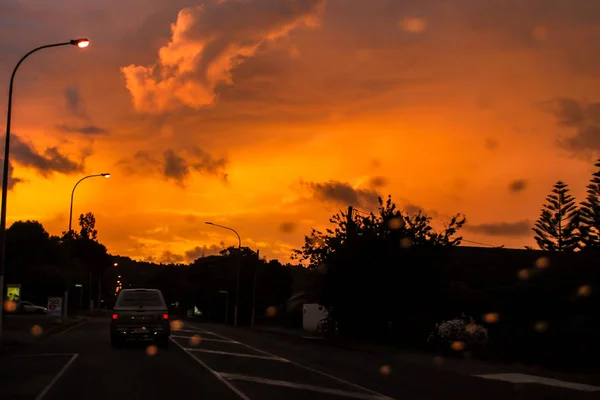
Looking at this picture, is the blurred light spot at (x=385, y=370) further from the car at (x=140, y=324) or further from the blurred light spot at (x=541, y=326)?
the car at (x=140, y=324)

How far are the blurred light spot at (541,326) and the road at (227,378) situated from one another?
4.60 m

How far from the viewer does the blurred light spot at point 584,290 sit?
2400cm

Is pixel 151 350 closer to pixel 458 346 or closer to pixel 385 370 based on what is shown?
pixel 385 370

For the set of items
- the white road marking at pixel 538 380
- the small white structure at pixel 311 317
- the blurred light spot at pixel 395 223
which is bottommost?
the small white structure at pixel 311 317

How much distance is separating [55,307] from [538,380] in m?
43.5

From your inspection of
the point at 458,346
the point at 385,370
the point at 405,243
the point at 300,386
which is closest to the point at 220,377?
the point at 300,386

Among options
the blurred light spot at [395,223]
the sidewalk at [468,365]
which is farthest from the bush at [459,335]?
the blurred light spot at [395,223]

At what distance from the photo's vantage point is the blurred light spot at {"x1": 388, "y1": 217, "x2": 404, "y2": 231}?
36094 mm

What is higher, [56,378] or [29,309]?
[56,378]

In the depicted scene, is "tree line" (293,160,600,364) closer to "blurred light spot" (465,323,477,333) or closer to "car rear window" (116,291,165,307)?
"blurred light spot" (465,323,477,333)

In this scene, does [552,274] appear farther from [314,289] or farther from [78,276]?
[78,276]

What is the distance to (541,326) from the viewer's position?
81.4 feet

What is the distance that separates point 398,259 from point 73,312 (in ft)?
197

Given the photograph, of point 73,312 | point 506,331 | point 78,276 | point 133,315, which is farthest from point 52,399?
Result: point 78,276
